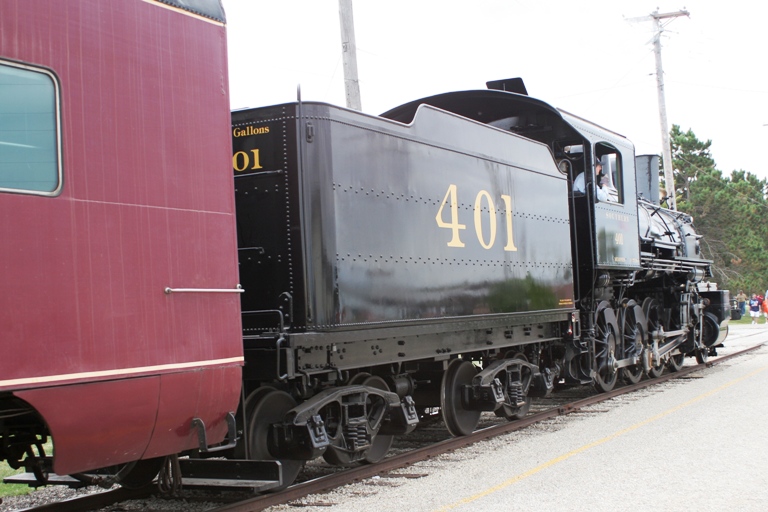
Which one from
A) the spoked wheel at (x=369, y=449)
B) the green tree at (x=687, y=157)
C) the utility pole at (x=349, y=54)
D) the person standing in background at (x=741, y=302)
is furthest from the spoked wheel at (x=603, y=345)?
the green tree at (x=687, y=157)

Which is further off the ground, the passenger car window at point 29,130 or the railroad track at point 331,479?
the passenger car window at point 29,130

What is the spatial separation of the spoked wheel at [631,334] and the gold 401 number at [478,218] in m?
4.46

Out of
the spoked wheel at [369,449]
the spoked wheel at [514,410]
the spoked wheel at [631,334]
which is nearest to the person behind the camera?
the spoked wheel at [369,449]

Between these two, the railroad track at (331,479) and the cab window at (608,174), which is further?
the cab window at (608,174)

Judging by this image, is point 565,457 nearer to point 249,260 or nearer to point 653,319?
point 249,260

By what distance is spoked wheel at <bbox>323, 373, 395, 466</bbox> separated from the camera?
6207 mm

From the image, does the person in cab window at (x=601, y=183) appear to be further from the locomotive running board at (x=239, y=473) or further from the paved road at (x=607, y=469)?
the locomotive running board at (x=239, y=473)

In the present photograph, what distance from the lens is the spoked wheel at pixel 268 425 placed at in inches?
220

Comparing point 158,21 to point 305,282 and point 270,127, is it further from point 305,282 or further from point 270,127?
point 305,282

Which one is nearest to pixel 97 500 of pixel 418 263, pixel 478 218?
pixel 418 263

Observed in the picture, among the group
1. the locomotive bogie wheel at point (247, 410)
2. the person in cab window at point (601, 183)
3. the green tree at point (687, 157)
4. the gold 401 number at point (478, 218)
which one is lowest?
the locomotive bogie wheel at point (247, 410)

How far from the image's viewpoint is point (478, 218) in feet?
25.3

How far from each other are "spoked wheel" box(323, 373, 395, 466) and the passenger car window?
309 centimetres

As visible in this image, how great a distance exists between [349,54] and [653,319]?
7007 mm
